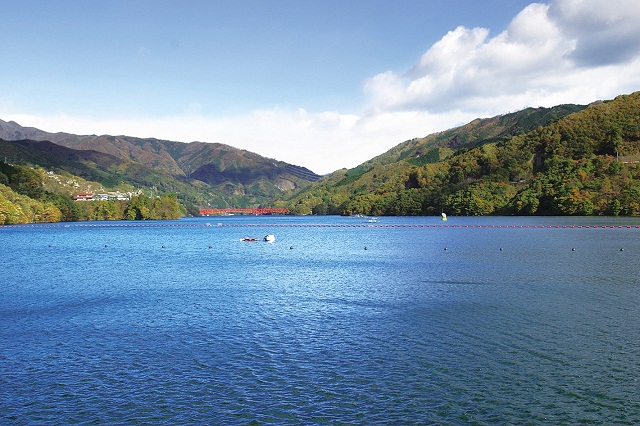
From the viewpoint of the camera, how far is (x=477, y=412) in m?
20.8

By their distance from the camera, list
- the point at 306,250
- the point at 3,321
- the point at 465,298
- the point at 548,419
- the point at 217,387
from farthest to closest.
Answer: the point at 306,250, the point at 465,298, the point at 3,321, the point at 217,387, the point at 548,419

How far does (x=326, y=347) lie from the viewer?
29844 mm

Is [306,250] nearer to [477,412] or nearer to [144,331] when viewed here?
[144,331]

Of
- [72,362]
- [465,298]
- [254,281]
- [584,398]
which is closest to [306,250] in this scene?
[254,281]

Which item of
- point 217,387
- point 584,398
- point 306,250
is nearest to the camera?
point 584,398

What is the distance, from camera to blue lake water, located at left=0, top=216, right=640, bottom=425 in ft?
69.9

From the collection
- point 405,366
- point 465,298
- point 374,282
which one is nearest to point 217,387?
point 405,366

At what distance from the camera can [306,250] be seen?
97.8m

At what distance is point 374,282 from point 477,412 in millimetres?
34042

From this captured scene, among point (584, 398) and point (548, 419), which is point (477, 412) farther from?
point (584, 398)

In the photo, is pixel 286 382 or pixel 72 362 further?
pixel 72 362

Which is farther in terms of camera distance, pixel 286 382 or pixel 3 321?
pixel 3 321

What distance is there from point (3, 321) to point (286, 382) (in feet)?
84.6

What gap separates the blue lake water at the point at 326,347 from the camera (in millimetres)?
21297
